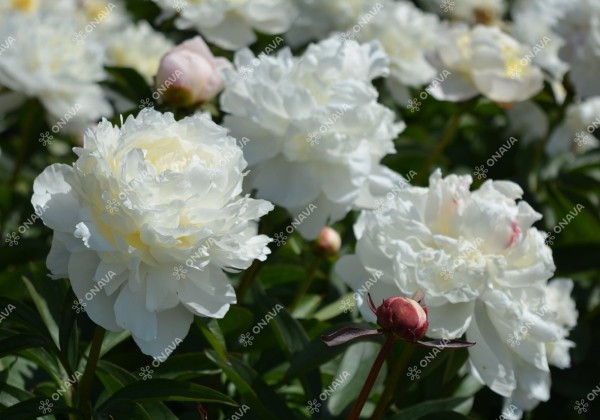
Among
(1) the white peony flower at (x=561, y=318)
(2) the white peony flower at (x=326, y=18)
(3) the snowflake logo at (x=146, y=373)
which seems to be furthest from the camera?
(2) the white peony flower at (x=326, y=18)

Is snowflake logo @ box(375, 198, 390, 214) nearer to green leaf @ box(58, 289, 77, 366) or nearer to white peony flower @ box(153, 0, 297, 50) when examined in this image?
green leaf @ box(58, 289, 77, 366)

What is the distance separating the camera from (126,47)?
2055 millimetres

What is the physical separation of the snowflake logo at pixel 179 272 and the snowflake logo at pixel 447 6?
1.99 metres

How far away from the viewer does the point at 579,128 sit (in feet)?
7.65

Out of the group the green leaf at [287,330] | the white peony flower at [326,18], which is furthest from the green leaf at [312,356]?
the white peony flower at [326,18]

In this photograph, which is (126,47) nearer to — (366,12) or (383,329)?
→ (366,12)

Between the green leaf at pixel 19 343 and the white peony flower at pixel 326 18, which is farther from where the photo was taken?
the white peony flower at pixel 326 18

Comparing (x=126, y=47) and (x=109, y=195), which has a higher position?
(x=109, y=195)

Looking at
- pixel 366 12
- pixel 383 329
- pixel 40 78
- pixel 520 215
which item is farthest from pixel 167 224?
pixel 366 12

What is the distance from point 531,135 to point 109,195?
1523mm

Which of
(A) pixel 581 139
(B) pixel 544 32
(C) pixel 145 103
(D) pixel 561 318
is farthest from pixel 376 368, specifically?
(B) pixel 544 32

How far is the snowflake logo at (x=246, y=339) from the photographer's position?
1.26 m

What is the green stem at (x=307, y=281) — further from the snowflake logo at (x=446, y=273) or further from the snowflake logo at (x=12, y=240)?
the snowflake logo at (x=12, y=240)

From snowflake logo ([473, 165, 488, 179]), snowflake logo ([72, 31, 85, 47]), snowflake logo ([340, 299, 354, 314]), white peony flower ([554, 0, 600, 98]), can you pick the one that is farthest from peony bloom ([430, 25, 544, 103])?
snowflake logo ([72, 31, 85, 47])
